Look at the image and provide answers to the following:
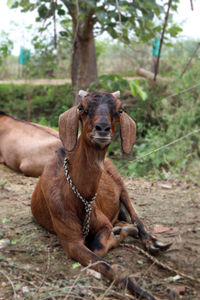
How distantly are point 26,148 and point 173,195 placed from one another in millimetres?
2728

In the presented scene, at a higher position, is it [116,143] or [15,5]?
[15,5]

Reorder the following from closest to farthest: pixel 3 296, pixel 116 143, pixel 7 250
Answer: pixel 3 296
pixel 7 250
pixel 116 143

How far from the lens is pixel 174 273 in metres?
2.81

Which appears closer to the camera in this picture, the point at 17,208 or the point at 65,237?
the point at 65,237

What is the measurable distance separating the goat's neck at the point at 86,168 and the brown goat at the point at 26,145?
2.96 m

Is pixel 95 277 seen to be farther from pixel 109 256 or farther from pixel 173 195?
pixel 173 195

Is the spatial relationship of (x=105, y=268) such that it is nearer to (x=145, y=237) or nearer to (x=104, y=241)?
(x=104, y=241)

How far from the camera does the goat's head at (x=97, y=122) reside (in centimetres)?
254

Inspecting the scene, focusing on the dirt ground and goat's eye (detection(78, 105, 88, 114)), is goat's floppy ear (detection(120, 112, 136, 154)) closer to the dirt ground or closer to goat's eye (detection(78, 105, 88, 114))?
goat's eye (detection(78, 105, 88, 114))

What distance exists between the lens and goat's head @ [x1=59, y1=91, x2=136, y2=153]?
8.35 ft

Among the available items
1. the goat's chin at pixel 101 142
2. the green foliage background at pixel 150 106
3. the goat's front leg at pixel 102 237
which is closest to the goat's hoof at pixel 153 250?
the goat's front leg at pixel 102 237

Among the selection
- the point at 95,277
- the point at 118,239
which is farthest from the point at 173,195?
the point at 95,277

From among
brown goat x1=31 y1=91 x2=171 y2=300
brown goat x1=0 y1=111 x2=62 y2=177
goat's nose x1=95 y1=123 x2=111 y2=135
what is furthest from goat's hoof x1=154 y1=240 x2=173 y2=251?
brown goat x1=0 y1=111 x2=62 y2=177

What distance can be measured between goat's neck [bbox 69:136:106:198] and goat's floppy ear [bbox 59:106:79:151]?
0.07 meters
